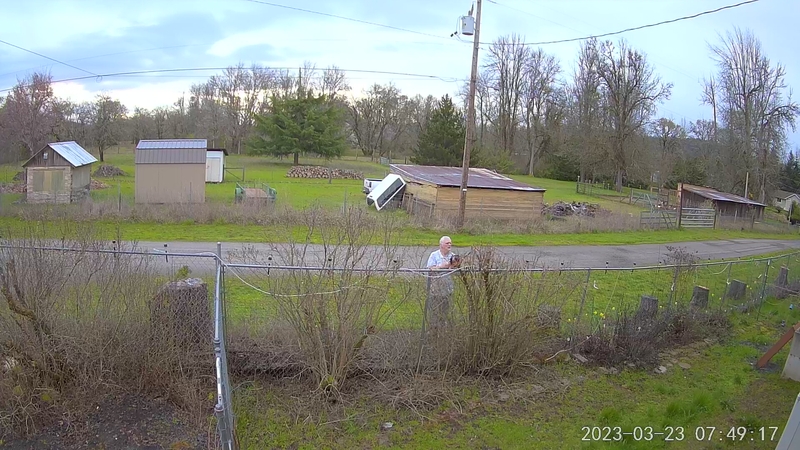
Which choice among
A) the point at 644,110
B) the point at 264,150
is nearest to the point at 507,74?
the point at 644,110

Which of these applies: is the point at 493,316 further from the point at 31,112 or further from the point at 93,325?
the point at 31,112

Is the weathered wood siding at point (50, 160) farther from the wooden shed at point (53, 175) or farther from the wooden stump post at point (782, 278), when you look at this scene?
the wooden stump post at point (782, 278)

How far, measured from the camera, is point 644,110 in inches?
2172

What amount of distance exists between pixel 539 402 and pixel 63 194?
23.9m

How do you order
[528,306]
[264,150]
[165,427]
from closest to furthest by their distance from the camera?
1. [165,427]
2. [528,306]
3. [264,150]

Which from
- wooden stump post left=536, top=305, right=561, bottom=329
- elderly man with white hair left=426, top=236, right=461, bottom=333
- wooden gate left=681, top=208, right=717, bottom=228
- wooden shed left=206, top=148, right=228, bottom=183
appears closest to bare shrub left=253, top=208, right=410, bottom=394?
elderly man with white hair left=426, top=236, right=461, bottom=333

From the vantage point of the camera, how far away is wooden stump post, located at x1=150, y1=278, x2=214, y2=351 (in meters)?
5.77

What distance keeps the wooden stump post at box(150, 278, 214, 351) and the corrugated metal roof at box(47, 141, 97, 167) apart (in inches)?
861

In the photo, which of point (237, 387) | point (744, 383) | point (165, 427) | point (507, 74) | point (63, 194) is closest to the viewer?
point (165, 427)

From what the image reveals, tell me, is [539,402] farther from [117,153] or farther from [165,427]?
[117,153]

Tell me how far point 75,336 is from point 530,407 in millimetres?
4812

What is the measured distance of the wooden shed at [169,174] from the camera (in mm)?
24328

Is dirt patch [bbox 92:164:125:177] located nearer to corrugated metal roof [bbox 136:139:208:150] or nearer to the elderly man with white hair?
corrugated metal roof [bbox 136:139:208:150]

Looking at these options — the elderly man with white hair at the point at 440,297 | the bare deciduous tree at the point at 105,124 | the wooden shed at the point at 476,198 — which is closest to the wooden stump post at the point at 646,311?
the elderly man with white hair at the point at 440,297
